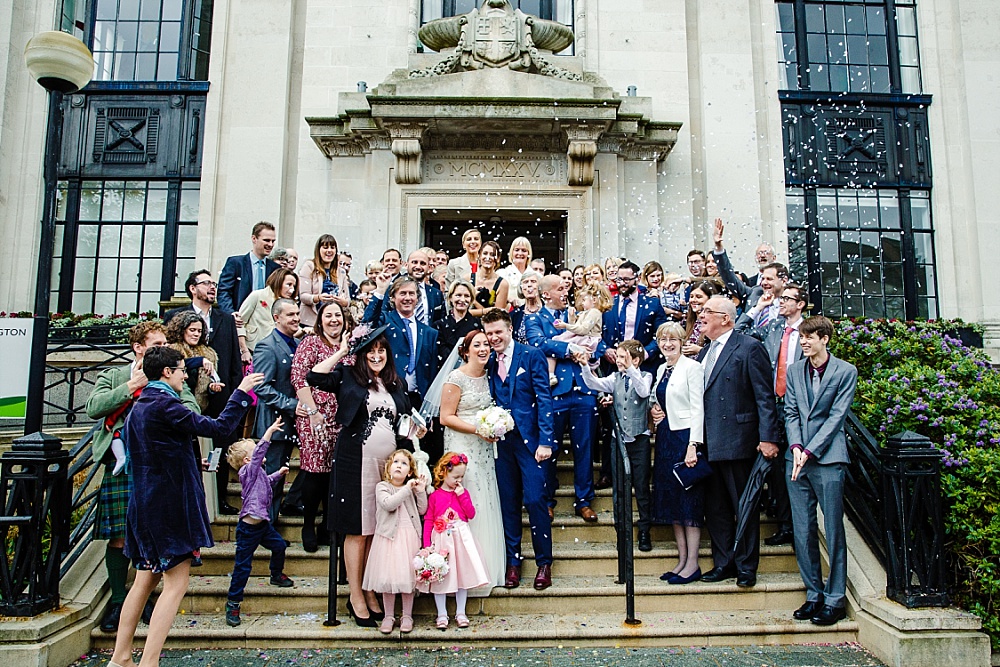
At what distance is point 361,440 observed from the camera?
5.73 m

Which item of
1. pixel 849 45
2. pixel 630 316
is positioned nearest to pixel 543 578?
pixel 630 316

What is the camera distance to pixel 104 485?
554 centimetres

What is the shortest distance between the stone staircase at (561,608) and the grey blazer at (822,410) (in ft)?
3.98

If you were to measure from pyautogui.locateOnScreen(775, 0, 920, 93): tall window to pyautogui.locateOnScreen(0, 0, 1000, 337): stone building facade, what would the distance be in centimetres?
5

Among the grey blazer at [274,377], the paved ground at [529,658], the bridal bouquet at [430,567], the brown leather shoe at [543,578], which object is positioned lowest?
the paved ground at [529,658]

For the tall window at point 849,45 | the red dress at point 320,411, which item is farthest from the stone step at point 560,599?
the tall window at point 849,45

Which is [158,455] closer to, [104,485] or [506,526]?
[104,485]

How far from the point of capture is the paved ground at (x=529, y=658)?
5113 millimetres

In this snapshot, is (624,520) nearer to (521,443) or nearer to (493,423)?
(521,443)

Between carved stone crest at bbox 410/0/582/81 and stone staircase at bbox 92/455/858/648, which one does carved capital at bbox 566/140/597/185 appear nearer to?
carved stone crest at bbox 410/0/582/81

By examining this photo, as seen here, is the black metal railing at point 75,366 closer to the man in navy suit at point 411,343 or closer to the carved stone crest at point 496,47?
the man in navy suit at point 411,343

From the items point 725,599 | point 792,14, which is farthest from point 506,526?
point 792,14

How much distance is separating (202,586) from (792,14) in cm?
1432

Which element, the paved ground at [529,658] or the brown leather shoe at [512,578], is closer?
the paved ground at [529,658]
